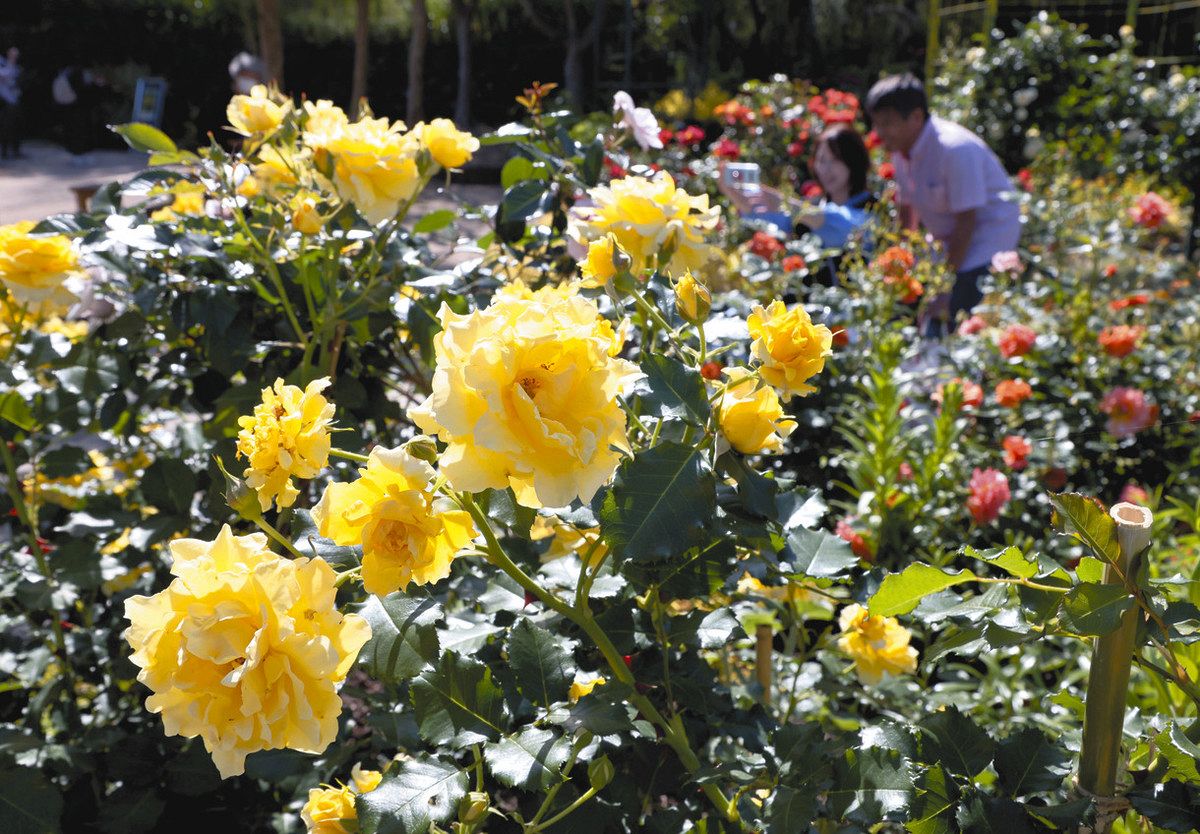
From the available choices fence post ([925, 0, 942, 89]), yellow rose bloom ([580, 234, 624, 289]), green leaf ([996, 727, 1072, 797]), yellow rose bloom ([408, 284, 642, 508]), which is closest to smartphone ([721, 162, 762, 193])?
yellow rose bloom ([580, 234, 624, 289])

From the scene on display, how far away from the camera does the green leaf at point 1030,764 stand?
839mm

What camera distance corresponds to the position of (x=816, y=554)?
38.6 inches

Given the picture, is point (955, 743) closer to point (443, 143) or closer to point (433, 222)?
point (443, 143)

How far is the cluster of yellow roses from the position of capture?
1.12 m

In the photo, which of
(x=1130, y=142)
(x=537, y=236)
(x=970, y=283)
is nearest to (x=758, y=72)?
(x=1130, y=142)

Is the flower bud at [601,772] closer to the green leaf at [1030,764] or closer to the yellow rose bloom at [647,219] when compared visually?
the green leaf at [1030,764]

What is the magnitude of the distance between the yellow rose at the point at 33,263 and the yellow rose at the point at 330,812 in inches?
33.6

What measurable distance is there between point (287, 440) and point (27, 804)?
710 millimetres

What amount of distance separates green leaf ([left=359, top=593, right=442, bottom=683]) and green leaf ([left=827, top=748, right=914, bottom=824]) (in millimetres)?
353

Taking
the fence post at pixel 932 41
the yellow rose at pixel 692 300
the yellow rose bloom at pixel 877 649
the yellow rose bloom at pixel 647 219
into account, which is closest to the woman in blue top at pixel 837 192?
the yellow rose bloom at pixel 877 649

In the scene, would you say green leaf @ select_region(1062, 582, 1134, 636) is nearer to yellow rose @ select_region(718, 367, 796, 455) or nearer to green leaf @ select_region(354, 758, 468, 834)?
yellow rose @ select_region(718, 367, 796, 455)

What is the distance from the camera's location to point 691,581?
2.96 feet

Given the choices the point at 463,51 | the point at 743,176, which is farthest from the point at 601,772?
the point at 463,51

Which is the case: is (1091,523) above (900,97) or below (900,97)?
below
